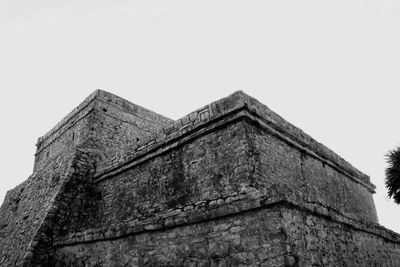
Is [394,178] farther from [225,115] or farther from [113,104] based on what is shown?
[113,104]

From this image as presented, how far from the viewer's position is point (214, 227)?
4852 mm

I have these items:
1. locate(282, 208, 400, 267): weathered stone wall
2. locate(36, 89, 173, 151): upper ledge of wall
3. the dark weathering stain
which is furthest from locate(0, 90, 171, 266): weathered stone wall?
locate(282, 208, 400, 267): weathered stone wall

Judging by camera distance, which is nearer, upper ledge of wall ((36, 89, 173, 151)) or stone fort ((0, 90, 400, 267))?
stone fort ((0, 90, 400, 267))

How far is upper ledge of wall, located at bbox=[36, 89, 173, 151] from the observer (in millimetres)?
10703

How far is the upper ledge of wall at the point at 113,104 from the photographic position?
35.1 feet

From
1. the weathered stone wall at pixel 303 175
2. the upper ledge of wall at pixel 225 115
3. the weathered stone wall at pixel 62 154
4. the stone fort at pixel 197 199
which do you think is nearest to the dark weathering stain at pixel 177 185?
the stone fort at pixel 197 199

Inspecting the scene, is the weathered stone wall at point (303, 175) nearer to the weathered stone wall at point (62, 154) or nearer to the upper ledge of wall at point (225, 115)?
the upper ledge of wall at point (225, 115)

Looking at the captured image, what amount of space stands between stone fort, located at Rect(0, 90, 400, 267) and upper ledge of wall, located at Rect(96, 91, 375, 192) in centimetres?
3

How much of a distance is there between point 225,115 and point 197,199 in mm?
1712

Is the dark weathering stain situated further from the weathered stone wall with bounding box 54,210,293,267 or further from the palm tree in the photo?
the palm tree

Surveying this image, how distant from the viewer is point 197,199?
20.1 ft

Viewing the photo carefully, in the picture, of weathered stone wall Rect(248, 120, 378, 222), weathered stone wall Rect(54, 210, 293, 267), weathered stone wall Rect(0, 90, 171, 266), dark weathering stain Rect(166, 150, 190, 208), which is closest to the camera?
weathered stone wall Rect(54, 210, 293, 267)

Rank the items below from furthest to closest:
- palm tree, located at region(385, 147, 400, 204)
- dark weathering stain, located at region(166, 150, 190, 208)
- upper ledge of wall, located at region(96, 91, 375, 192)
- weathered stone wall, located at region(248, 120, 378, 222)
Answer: palm tree, located at region(385, 147, 400, 204) → dark weathering stain, located at region(166, 150, 190, 208) → upper ledge of wall, located at region(96, 91, 375, 192) → weathered stone wall, located at region(248, 120, 378, 222)

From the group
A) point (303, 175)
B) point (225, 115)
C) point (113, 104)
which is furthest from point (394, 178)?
point (113, 104)
